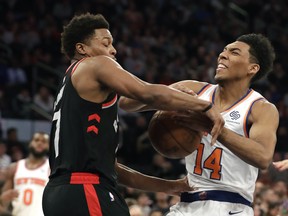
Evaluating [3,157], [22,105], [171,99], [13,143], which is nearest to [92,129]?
[171,99]

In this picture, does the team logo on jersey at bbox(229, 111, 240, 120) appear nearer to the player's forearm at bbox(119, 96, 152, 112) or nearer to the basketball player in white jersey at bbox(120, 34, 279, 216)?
the basketball player in white jersey at bbox(120, 34, 279, 216)

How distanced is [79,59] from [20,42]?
9.82 meters

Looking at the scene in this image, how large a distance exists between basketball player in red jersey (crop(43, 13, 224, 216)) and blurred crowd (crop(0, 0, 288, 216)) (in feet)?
16.6

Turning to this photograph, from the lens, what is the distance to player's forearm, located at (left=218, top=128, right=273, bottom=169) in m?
4.47

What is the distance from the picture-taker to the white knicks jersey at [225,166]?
4.86 meters

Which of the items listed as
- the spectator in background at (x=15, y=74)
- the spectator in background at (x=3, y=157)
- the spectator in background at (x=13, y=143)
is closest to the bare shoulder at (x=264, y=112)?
the spectator in background at (x=3, y=157)

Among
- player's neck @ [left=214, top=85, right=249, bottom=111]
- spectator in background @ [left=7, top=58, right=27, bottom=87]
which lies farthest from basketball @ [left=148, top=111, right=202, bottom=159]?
spectator in background @ [left=7, top=58, right=27, bottom=87]

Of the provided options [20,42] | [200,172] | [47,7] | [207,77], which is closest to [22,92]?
[20,42]

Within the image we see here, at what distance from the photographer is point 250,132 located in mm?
4781

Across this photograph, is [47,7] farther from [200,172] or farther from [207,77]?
[200,172]

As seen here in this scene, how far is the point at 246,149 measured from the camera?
4.52 m

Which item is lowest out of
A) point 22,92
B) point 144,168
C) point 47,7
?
point 144,168

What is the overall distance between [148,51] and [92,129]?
38.4 ft

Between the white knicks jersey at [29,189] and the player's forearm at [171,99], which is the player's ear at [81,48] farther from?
the white knicks jersey at [29,189]
